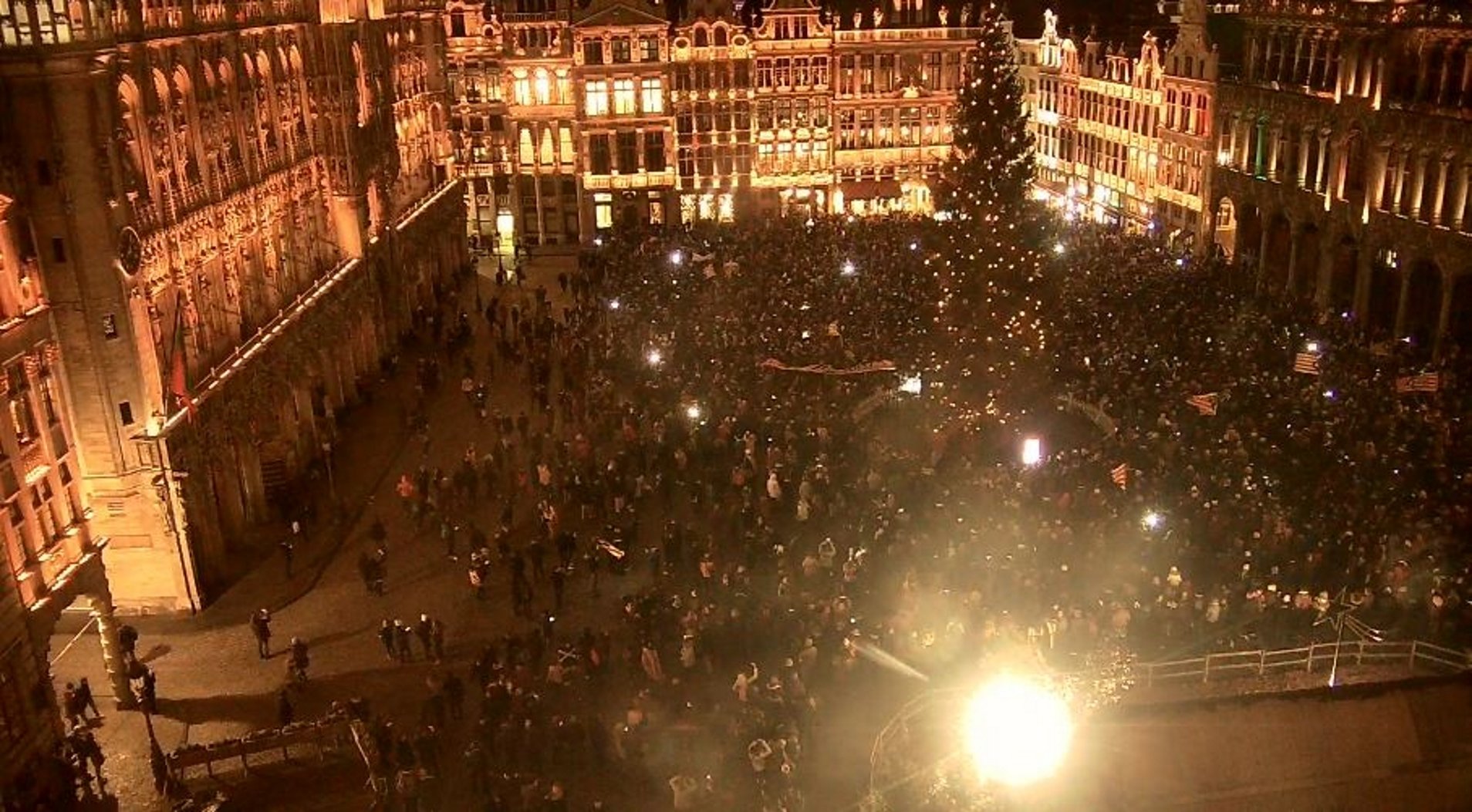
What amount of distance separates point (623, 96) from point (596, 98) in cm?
144

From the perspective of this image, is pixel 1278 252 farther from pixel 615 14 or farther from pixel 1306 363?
pixel 615 14

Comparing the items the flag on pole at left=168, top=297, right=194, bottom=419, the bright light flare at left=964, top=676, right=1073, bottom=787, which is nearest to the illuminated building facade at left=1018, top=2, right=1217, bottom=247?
the flag on pole at left=168, top=297, right=194, bottom=419

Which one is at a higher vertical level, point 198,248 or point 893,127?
point 198,248

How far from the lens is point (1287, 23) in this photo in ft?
163

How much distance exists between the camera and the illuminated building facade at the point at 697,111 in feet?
215

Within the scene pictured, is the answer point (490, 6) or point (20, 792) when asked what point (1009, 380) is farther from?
point (490, 6)

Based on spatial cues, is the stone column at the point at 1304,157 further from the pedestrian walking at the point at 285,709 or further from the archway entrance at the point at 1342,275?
the pedestrian walking at the point at 285,709

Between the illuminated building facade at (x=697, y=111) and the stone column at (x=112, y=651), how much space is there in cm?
4325

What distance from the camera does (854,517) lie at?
2828 cm

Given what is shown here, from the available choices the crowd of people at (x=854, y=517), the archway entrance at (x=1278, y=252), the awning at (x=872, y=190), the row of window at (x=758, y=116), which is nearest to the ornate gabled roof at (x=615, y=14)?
the row of window at (x=758, y=116)

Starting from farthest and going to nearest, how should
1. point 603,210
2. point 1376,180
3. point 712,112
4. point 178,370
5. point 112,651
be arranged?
point 603,210 → point 712,112 → point 1376,180 → point 178,370 → point 112,651

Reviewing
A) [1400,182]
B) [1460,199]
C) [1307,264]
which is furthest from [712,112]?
[1460,199]

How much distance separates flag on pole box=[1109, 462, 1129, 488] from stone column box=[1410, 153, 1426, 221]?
2211cm

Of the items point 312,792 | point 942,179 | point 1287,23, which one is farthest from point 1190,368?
point 312,792
